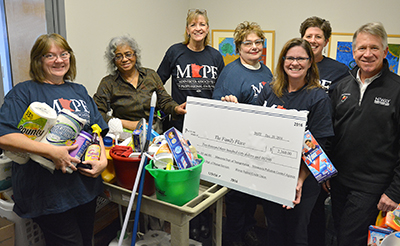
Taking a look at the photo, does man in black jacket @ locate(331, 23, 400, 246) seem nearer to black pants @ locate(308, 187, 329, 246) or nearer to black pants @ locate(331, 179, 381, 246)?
black pants @ locate(331, 179, 381, 246)

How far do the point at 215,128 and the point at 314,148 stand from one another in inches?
20.2

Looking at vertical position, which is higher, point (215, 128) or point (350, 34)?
point (350, 34)

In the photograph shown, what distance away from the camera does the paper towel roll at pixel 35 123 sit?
1.28 metres

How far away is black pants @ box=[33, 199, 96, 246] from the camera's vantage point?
146cm

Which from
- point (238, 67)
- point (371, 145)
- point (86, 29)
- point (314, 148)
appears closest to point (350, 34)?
point (238, 67)

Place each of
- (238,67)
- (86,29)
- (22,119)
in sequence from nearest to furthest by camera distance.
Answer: (22,119) < (238,67) < (86,29)

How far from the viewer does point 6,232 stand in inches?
64.3

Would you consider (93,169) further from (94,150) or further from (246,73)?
(246,73)

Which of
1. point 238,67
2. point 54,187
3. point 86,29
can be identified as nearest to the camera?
point 54,187

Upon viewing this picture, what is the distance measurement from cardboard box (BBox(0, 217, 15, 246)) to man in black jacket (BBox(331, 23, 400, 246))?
181 centimetres

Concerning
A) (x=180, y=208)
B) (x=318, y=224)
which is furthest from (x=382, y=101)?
(x=180, y=208)

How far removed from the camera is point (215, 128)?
1.64 meters

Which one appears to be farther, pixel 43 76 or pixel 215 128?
pixel 215 128

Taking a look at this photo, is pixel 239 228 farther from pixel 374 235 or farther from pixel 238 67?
pixel 238 67
